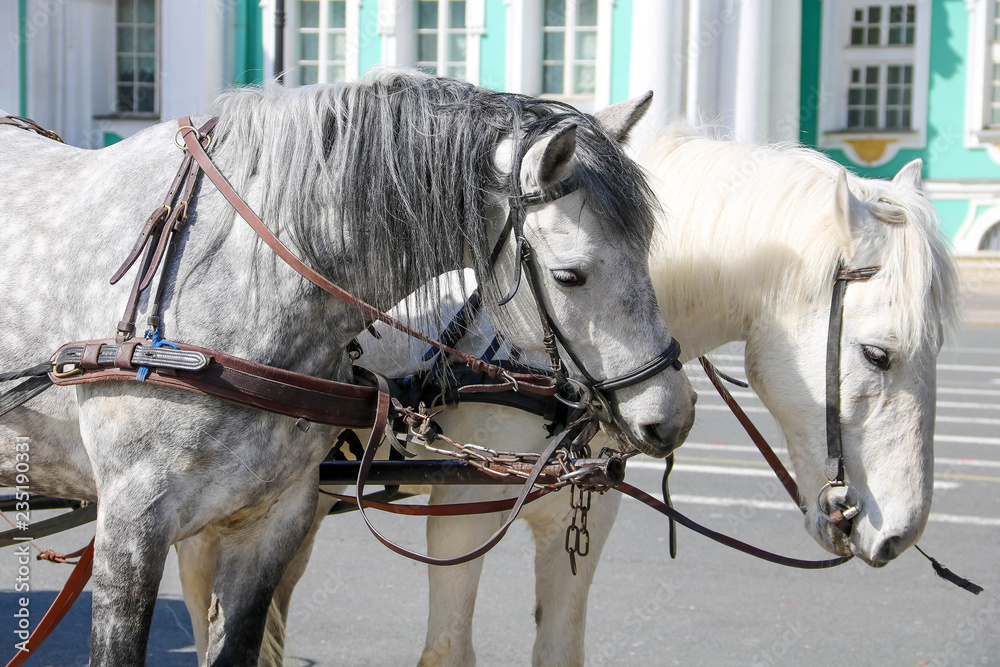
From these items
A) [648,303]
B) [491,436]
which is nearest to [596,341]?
[648,303]

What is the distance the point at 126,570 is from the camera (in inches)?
74.7

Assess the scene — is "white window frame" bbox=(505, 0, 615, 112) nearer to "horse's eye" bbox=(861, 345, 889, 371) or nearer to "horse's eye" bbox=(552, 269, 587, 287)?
"horse's eye" bbox=(861, 345, 889, 371)

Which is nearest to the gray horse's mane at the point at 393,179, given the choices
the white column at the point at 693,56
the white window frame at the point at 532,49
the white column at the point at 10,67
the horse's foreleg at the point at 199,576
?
the horse's foreleg at the point at 199,576

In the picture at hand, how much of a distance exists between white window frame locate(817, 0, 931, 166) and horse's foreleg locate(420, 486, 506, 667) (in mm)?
16489

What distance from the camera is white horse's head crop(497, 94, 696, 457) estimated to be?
6.34ft

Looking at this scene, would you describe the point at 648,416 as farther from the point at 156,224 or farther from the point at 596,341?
the point at 156,224

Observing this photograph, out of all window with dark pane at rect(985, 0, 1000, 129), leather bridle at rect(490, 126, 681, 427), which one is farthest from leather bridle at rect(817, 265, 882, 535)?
window with dark pane at rect(985, 0, 1000, 129)

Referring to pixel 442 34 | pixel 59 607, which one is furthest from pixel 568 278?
pixel 442 34

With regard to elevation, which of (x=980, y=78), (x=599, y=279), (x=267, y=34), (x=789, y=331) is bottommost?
(x=789, y=331)

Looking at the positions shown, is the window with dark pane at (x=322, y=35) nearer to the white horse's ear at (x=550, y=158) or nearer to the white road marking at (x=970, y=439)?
the white road marking at (x=970, y=439)

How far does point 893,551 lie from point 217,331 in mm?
1652

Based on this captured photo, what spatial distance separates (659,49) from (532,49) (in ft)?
7.72

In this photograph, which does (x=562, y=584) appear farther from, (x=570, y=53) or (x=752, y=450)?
(x=570, y=53)

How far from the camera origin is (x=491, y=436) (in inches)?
103
